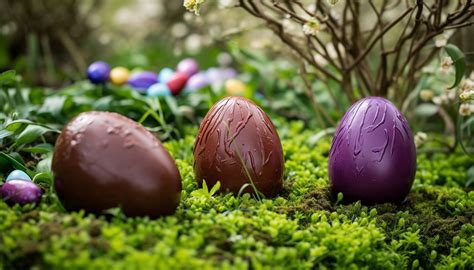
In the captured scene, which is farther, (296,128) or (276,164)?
(296,128)

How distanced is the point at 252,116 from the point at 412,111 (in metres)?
1.68

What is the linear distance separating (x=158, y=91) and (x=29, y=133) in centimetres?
116

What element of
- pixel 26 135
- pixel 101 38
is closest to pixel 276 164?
pixel 26 135

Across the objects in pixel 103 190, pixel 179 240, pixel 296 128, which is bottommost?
pixel 296 128

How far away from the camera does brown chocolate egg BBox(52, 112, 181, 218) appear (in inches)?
68.2

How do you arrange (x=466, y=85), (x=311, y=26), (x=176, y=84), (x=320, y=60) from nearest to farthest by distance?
(x=311, y=26) → (x=466, y=85) → (x=320, y=60) → (x=176, y=84)

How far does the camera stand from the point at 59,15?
5.02 meters

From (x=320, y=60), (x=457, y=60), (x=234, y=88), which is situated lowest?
(x=234, y=88)

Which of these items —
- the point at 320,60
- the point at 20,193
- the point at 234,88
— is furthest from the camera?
the point at 234,88

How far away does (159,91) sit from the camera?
3.45m

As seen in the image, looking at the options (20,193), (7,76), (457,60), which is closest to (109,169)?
(20,193)

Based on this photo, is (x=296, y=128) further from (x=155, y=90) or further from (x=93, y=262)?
(x=93, y=262)

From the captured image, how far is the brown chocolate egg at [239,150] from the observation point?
83.0 inches

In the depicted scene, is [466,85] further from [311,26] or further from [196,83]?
[196,83]
